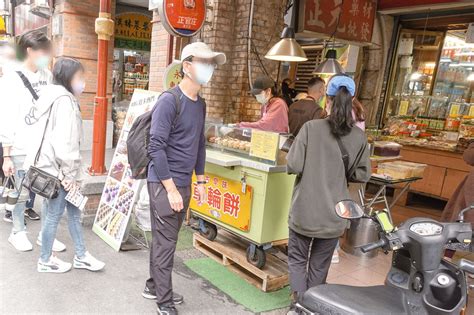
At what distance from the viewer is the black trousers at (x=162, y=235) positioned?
276cm

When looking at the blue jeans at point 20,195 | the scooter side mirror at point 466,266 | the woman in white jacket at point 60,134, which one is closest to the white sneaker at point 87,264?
the woman in white jacket at point 60,134

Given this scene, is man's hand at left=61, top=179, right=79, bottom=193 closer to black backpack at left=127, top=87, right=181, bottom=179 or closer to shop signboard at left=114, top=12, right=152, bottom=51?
black backpack at left=127, top=87, right=181, bottom=179

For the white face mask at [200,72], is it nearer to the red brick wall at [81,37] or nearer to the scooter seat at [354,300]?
the scooter seat at [354,300]

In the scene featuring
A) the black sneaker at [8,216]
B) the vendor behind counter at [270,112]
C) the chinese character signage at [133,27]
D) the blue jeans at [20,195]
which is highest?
the chinese character signage at [133,27]

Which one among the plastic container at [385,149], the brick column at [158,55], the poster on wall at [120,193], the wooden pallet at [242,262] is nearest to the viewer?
the wooden pallet at [242,262]

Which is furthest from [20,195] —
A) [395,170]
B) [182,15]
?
[395,170]

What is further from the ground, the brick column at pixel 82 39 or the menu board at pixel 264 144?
the brick column at pixel 82 39

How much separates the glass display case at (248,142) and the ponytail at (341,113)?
82 centimetres

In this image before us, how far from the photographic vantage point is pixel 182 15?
4348mm

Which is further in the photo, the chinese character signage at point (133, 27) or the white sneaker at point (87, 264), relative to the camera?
the chinese character signage at point (133, 27)

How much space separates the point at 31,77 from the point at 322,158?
10.0 feet

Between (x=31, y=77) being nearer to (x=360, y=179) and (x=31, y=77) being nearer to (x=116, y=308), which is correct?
(x=116, y=308)

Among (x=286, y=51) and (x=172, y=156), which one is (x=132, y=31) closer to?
(x=286, y=51)

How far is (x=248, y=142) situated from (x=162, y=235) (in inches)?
54.9
